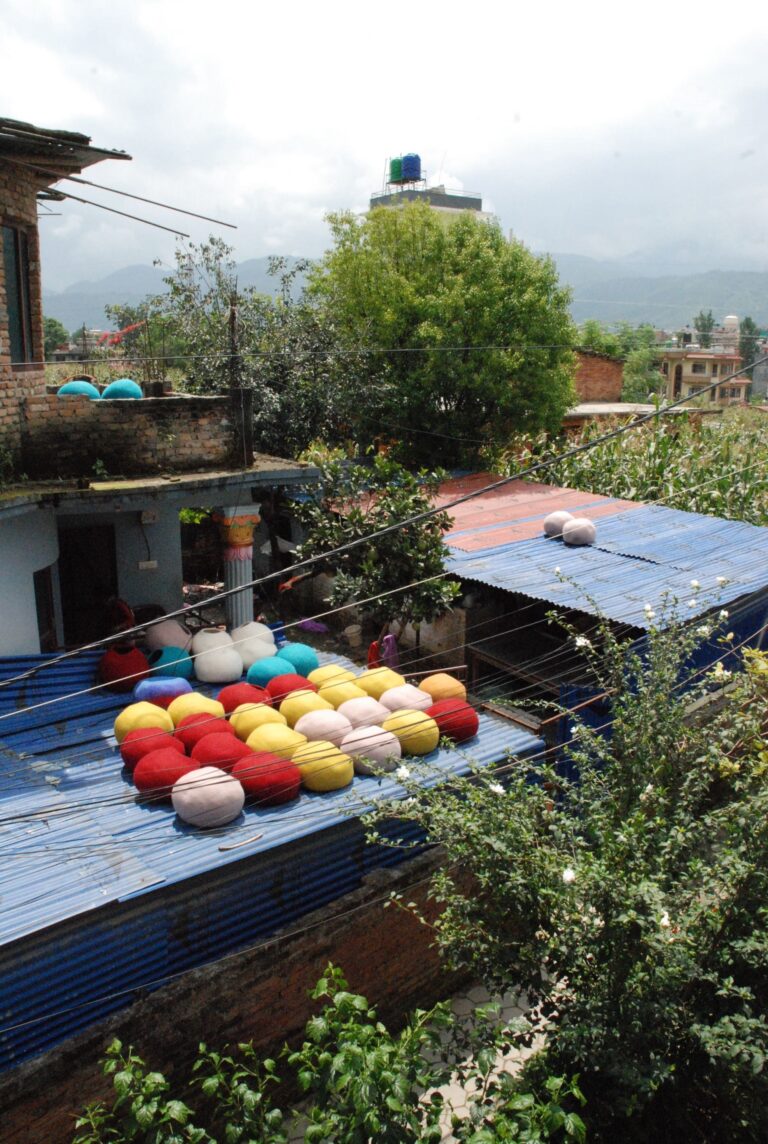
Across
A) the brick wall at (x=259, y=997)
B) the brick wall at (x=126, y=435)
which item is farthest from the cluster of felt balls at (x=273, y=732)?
the brick wall at (x=126, y=435)

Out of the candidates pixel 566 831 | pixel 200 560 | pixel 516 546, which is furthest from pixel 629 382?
pixel 566 831

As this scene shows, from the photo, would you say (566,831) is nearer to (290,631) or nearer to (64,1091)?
(64,1091)

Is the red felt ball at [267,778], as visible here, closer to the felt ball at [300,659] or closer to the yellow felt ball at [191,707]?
the yellow felt ball at [191,707]

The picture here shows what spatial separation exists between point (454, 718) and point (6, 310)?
7010 mm

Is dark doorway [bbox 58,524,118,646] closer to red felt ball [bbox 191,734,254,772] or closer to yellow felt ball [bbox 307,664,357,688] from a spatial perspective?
yellow felt ball [bbox 307,664,357,688]

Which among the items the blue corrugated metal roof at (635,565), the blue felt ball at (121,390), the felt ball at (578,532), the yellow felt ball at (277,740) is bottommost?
the yellow felt ball at (277,740)

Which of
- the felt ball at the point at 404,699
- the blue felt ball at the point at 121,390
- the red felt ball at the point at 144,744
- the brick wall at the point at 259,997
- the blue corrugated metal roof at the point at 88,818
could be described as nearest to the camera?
the brick wall at the point at 259,997

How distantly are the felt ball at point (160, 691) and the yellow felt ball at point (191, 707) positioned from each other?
0.34 meters

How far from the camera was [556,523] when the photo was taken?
15516 millimetres

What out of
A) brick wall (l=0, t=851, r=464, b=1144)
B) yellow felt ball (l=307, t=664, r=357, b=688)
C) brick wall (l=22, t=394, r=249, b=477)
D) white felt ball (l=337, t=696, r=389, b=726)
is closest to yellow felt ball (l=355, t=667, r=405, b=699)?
yellow felt ball (l=307, t=664, r=357, b=688)

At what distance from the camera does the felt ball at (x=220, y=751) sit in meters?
8.46

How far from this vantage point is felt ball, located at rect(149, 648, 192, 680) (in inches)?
424

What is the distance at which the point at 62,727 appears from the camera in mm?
9633

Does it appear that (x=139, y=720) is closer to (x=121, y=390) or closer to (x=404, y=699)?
(x=404, y=699)
